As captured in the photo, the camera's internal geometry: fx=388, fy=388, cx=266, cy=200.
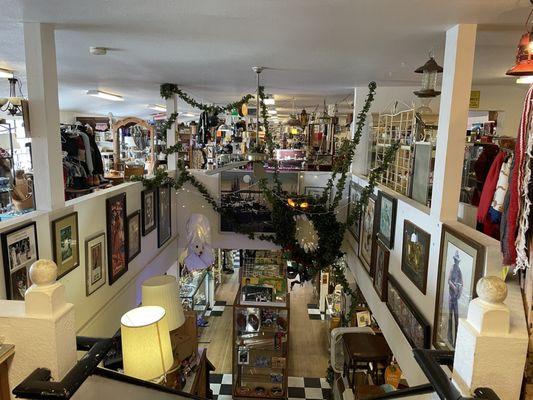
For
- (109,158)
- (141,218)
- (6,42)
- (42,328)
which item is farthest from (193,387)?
(109,158)

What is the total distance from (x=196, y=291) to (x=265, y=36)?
22.2 ft

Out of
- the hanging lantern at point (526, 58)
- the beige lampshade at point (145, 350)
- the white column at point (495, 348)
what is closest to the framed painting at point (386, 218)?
the hanging lantern at point (526, 58)

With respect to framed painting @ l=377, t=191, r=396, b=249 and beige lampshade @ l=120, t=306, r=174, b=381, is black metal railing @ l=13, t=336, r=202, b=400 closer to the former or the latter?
beige lampshade @ l=120, t=306, r=174, b=381

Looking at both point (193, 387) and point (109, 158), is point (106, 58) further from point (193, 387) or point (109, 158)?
point (109, 158)

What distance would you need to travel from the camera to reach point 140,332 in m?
2.50

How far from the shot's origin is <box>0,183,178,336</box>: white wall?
124 inches

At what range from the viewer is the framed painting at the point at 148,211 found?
5445 mm

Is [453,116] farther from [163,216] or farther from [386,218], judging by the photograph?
[163,216]

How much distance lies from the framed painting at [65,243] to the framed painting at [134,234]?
1286mm

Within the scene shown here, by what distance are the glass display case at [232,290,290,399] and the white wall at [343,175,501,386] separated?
2032mm

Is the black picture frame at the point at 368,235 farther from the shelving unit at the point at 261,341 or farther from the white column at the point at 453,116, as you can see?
the white column at the point at 453,116

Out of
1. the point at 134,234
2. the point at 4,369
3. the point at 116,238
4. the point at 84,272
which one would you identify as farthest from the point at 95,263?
the point at 4,369

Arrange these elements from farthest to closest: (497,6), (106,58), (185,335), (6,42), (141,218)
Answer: (141,218), (185,335), (106,58), (6,42), (497,6)

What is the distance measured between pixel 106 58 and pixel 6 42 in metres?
0.99
